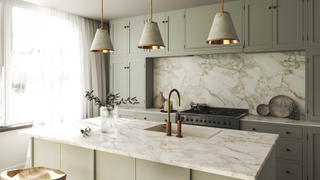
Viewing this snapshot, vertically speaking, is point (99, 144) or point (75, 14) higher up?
point (75, 14)

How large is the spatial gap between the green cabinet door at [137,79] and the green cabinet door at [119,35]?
0.28m

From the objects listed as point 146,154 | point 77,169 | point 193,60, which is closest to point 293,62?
point 193,60

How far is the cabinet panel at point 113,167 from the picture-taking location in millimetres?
1816

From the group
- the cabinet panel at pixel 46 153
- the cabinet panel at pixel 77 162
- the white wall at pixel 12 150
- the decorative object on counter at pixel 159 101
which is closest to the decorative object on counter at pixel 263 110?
the decorative object on counter at pixel 159 101

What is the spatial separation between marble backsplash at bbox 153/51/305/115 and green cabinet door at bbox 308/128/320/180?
0.61 m

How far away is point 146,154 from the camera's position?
155cm

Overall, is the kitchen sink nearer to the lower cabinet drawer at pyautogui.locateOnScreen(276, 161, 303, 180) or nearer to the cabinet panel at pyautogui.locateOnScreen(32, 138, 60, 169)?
the cabinet panel at pyautogui.locateOnScreen(32, 138, 60, 169)

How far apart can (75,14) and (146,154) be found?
3.64m

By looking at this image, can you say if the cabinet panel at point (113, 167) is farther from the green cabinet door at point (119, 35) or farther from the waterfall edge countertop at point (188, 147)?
the green cabinet door at point (119, 35)

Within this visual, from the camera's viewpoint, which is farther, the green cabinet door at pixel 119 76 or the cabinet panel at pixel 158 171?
the green cabinet door at pixel 119 76

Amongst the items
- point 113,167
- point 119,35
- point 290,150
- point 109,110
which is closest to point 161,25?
point 119,35

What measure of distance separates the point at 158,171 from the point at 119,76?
3.13 m

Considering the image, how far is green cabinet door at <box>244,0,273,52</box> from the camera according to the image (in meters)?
3.24

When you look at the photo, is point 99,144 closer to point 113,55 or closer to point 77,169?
point 77,169
